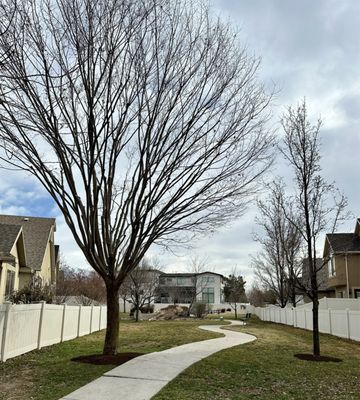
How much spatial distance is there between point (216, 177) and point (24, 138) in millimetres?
4596

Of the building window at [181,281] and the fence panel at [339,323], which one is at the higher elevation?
the building window at [181,281]

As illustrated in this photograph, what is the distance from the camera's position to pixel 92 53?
946 cm

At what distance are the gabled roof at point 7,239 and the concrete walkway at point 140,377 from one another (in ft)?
38.2

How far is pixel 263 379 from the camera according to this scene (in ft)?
27.5

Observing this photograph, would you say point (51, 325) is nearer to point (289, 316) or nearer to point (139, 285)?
point (289, 316)

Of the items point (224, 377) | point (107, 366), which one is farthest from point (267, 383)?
point (107, 366)

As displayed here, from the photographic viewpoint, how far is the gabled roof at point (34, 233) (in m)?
28.1

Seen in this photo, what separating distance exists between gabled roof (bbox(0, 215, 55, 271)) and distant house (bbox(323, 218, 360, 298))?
19083mm

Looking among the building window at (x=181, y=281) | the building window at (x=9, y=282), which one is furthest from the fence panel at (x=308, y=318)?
the building window at (x=181, y=281)

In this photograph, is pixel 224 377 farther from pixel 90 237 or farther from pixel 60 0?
pixel 60 0

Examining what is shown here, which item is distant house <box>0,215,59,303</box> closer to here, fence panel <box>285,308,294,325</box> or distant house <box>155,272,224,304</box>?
fence panel <box>285,308,294,325</box>

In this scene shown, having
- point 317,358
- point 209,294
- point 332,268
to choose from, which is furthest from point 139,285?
point 209,294

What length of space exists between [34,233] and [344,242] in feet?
70.9

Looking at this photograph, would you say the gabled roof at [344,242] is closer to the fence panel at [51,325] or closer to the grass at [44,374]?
the fence panel at [51,325]
